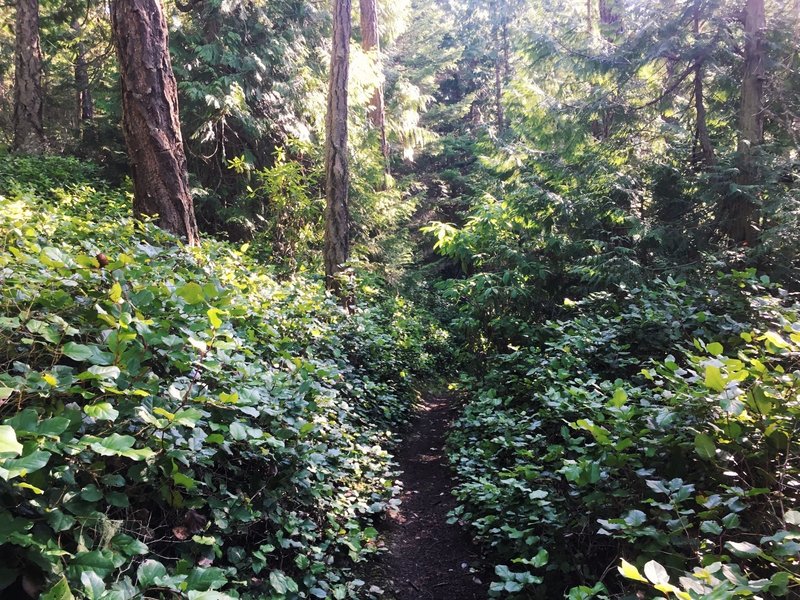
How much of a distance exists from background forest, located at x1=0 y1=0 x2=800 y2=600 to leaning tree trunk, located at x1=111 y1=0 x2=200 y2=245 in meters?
0.04

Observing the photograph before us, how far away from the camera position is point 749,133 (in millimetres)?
7488

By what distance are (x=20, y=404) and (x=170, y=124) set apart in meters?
4.15

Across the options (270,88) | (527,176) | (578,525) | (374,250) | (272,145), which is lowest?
(578,525)

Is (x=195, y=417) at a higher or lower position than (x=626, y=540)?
higher

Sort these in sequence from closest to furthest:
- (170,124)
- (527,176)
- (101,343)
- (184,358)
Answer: (101,343), (184,358), (170,124), (527,176)

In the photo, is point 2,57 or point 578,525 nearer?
point 578,525

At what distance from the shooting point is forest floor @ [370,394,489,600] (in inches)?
132

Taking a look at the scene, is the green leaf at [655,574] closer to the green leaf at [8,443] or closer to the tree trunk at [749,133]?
the green leaf at [8,443]

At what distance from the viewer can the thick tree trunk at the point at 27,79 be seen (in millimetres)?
9781

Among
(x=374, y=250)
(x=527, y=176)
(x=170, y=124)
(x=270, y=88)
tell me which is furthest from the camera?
(x=374, y=250)

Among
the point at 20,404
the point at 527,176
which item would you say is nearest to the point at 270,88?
the point at 527,176

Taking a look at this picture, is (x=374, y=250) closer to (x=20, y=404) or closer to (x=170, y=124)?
(x=170, y=124)

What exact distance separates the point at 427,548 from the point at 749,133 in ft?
26.4

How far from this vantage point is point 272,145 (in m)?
11.1
